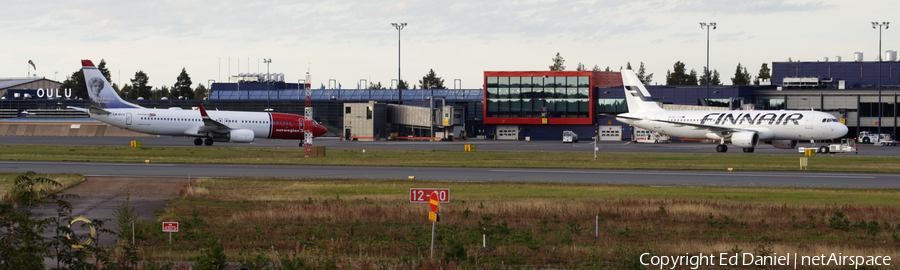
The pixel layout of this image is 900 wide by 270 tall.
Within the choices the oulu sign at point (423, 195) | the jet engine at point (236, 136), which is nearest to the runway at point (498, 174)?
the oulu sign at point (423, 195)

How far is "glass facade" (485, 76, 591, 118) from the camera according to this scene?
110m

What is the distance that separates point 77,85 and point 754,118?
158833 mm

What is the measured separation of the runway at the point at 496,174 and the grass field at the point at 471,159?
3.12m

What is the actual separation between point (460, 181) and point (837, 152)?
144ft

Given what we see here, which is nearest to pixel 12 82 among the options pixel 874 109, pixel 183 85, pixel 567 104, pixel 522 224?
pixel 183 85

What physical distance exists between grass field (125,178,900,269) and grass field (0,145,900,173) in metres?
14.4

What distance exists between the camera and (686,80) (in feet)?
589

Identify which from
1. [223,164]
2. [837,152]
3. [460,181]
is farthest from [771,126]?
[223,164]

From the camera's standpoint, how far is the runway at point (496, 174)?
33531 mm

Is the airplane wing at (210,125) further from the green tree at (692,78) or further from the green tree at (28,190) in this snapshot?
the green tree at (692,78)

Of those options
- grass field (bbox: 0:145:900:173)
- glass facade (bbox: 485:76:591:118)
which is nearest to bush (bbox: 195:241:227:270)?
grass field (bbox: 0:145:900:173)

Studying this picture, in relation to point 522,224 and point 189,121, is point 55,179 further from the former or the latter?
point 189,121

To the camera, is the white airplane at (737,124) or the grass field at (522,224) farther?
the white airplane at (737,124)

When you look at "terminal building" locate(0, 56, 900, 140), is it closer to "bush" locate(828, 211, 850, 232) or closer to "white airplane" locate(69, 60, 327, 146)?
"white airplane" locate(69, 60, 327, 146)
